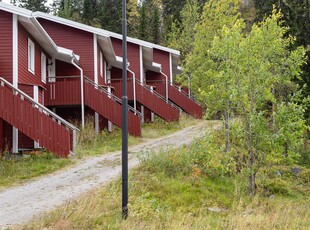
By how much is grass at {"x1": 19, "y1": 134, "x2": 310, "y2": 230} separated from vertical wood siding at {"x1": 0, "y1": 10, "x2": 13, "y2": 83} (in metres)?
6.65

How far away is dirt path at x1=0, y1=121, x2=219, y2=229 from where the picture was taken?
8406mm

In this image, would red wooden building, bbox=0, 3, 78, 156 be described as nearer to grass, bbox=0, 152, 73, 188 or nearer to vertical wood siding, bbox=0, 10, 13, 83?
vertical wood siding, bbox=0, 10, 13, 83

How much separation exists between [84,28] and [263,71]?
A: 12.8 meters

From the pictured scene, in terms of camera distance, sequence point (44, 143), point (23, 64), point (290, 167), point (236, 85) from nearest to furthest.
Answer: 1. point (236, 85)
2. point (44, 143)
3. point (23, 64)
4. point (290, 167)

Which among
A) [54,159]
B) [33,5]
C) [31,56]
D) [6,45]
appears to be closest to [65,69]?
[31,56]

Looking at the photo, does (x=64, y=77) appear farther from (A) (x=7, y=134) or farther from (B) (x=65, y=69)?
(A) (x=7, y=134)

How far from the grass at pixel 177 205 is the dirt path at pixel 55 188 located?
55 cm

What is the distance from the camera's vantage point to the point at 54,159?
13.5 metres

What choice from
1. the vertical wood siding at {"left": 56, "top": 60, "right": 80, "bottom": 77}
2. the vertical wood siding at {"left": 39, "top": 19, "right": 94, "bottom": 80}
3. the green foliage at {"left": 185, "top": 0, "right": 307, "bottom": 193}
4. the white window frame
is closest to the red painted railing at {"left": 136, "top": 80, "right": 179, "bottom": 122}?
the vertical wood siding at {"left": 39, "top": 19, "right": 94, "bottom": 80}

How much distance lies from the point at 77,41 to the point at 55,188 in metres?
13.0

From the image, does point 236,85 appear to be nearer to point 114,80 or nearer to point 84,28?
point 84,28

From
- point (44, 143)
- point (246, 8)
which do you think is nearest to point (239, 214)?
point (44, 143)

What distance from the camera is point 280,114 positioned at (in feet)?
35.4

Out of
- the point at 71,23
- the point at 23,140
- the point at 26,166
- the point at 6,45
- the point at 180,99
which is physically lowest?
the point at 26,166
